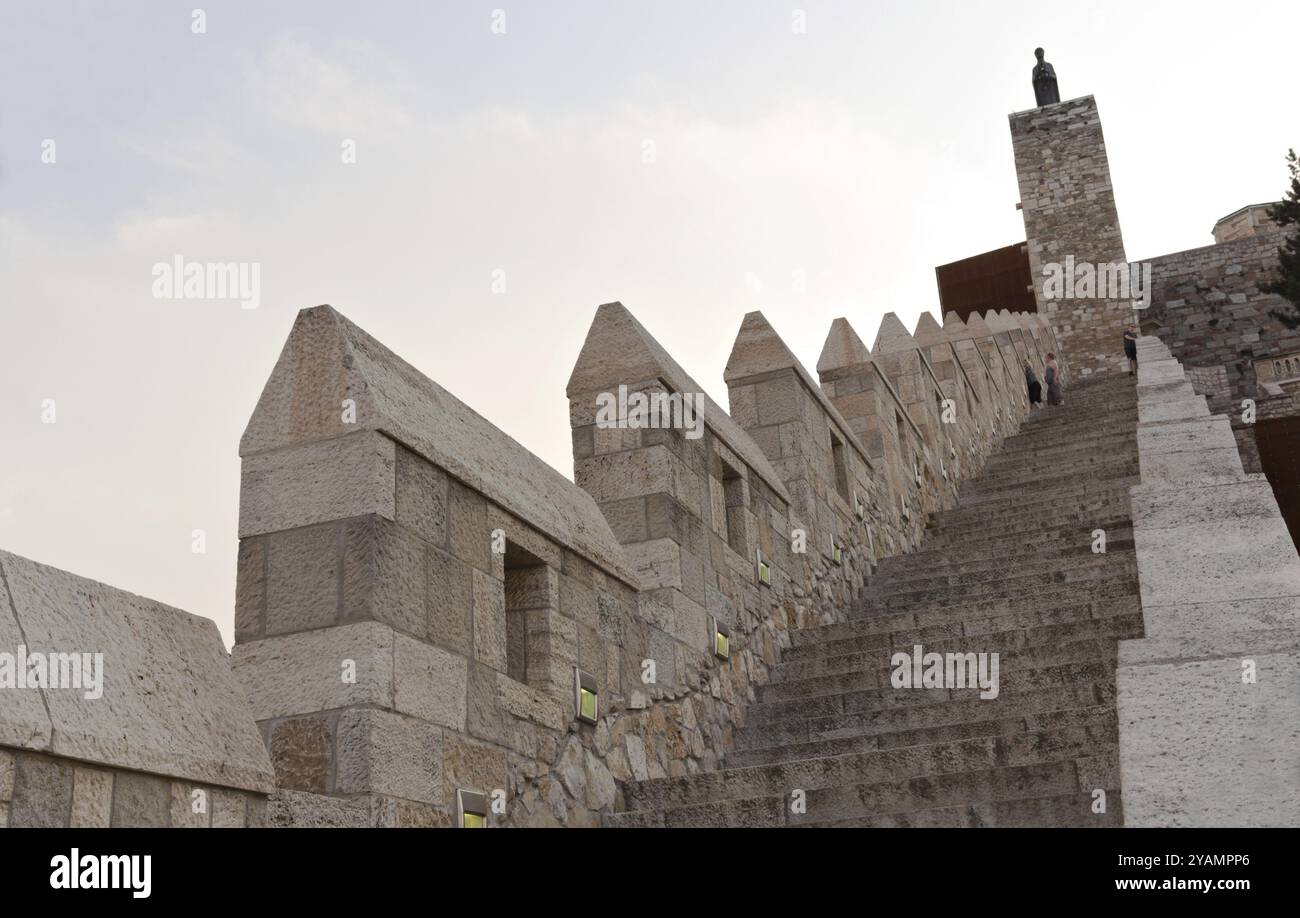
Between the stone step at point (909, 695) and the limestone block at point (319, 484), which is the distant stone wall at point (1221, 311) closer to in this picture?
the stone step at point (909, 695)

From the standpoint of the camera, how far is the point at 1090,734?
4973mm

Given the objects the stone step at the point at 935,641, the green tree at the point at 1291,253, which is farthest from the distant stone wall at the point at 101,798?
the green tree at the point at 1291,253

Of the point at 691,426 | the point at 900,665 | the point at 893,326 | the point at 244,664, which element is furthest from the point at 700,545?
the point at 893,326

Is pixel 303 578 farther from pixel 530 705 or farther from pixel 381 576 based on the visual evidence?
pixel 530 705

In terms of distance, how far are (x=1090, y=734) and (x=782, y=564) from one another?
304 centimetres

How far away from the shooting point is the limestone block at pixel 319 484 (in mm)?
3977

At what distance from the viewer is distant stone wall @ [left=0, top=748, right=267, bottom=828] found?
249 cm

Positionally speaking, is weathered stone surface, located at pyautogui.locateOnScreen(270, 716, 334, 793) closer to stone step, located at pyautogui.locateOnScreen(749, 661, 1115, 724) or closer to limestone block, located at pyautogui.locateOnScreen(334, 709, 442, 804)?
limestone block, located at pyautogui.locateOnScreen(334, 709, 442, 804)

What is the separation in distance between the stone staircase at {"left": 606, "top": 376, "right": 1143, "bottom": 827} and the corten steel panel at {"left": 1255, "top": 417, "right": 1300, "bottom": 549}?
650cm

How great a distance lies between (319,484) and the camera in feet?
13.2

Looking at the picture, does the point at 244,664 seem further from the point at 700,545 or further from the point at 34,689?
the point at 700,545

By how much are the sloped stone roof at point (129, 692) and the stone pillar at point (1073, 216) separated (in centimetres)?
2789

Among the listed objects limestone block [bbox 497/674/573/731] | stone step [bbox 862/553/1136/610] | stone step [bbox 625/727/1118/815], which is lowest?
stone step [bbox 625/727/1118/815]

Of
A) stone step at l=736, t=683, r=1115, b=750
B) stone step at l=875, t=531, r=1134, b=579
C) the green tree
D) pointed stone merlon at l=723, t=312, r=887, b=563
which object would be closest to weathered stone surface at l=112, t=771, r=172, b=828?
stone step at l=736, t=683, r=1115, b=750
